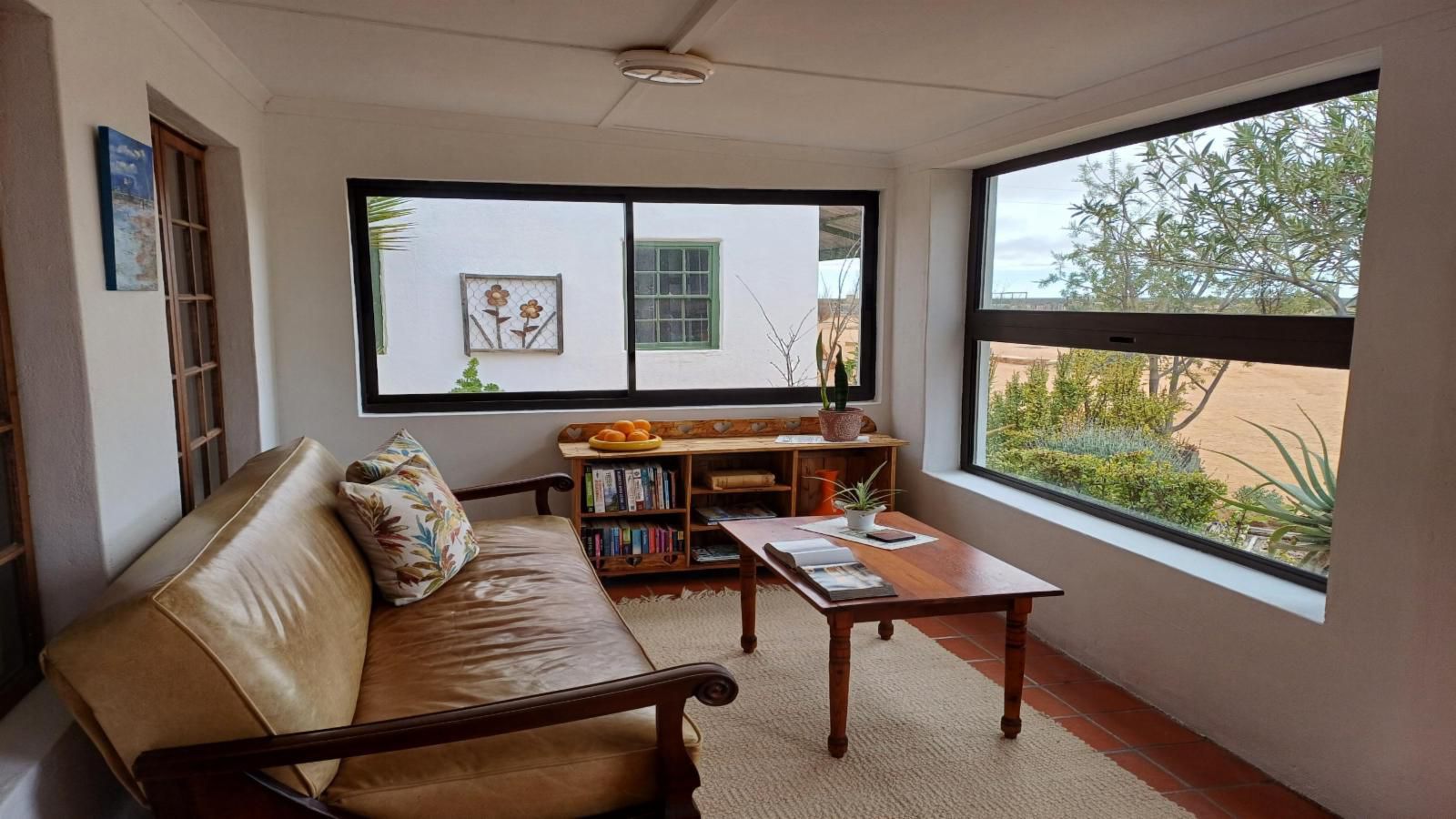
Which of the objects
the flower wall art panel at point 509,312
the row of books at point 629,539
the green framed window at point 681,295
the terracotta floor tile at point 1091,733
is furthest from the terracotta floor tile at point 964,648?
the flower wall art panel at point 509,312

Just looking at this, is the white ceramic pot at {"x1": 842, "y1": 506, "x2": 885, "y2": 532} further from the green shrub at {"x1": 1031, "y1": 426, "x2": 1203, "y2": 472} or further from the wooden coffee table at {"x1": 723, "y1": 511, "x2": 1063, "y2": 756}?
the green shrub at {"x1": 1031, "y1": 426, "x2": 1203, "y2": 472}

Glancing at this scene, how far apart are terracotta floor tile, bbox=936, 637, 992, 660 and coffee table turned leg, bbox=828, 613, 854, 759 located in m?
0.91

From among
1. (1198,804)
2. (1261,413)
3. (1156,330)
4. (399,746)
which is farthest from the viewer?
(1156,330)

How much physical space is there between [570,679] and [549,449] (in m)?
2.33

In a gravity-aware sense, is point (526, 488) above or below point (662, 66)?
below

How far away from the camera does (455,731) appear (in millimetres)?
1637

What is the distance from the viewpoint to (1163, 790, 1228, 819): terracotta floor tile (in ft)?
7.65

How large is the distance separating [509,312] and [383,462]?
9.51 feet

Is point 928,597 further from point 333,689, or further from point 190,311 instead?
point 190,311

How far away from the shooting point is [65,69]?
5.73 feet

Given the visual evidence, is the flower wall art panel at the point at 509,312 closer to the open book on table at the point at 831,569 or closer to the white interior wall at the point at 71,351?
the open book on table at the point at 831,569

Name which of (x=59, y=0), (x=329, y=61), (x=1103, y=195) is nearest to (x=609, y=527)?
(x=329, y=61)

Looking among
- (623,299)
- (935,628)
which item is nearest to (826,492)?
(935,628)

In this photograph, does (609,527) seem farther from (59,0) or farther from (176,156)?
(59,0)
